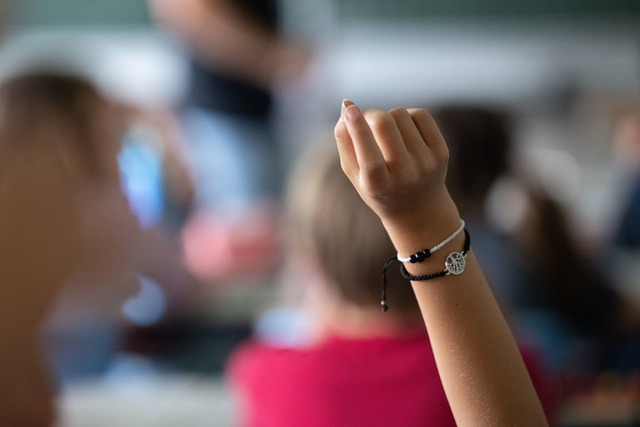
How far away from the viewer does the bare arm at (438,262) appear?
1.44 feet

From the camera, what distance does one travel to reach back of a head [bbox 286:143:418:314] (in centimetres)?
97

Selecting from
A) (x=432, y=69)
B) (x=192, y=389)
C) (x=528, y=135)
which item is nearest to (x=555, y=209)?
(x=192, y=389)

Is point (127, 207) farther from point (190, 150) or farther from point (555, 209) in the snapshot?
point (190, 150)

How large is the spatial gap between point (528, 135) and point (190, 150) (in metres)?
1.67

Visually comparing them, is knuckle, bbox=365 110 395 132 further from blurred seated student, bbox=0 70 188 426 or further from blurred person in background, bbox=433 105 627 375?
blurred person in background, bbox=433 105 627 375

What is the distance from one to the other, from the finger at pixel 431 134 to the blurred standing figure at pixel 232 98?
6.27ft

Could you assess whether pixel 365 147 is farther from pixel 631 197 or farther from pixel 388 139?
pixel 631 197

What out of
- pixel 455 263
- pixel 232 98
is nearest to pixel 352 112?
pixel 455 263

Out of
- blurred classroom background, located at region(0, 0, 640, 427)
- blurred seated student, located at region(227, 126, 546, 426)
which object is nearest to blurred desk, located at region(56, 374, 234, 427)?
blurred seated student, located at region(227, 126, 546, 426)

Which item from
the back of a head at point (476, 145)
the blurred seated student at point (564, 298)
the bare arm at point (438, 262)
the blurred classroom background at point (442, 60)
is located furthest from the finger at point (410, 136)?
the blurred classroom background at point (442, 60)

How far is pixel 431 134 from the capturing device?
46 centimetres

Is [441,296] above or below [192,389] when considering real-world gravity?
above

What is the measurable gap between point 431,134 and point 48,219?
0.30 metres

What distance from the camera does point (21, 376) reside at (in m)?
0.63
